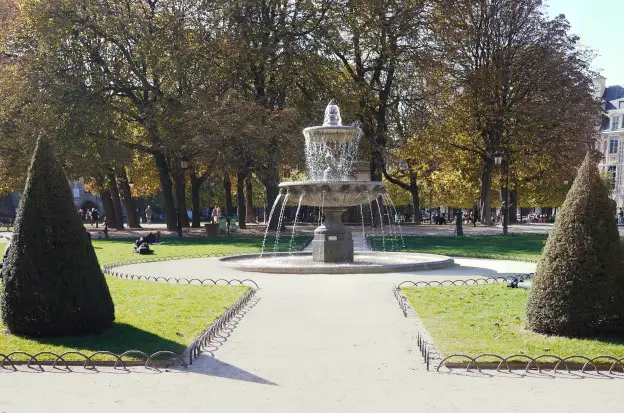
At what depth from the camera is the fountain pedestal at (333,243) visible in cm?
1705

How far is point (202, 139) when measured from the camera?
27672 mm

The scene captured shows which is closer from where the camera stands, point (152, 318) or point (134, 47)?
point (152, 318)

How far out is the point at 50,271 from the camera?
7785 millimetres

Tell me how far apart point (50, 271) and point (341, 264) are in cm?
952

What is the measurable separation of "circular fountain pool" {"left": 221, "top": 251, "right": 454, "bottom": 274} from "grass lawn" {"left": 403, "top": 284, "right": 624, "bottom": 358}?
295 cm

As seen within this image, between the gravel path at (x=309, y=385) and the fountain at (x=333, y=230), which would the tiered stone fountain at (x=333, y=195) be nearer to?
the fountain at (x=333, y=230)

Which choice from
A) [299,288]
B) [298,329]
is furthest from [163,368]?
[299,288]

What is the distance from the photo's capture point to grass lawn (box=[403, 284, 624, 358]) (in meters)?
7.29

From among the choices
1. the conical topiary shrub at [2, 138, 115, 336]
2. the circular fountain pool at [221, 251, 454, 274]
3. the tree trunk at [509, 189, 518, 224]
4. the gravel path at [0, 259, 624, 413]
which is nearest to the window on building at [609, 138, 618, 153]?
the tree trunk at [509, 189, 518, 224]

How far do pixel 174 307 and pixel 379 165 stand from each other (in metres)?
26.9

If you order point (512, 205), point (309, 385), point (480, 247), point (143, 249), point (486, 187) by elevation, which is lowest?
point (309, 385)

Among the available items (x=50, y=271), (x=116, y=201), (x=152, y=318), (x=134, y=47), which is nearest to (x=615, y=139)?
(x=116, y=201)

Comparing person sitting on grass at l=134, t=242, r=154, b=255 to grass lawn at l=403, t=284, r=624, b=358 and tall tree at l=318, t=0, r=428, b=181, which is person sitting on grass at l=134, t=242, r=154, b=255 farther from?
tall tree at l=318, t=0, r=428, b=181

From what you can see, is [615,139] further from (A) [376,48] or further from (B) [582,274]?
(B) [582,274]
